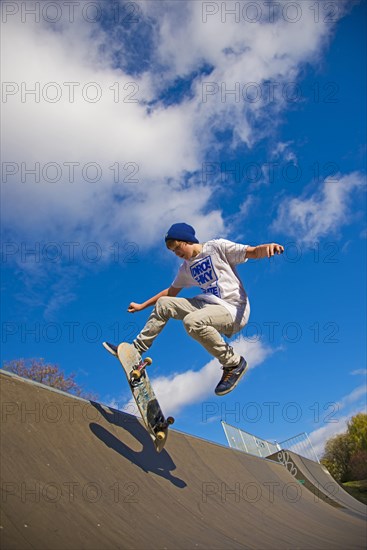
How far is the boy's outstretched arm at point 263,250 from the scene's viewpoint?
4039mm

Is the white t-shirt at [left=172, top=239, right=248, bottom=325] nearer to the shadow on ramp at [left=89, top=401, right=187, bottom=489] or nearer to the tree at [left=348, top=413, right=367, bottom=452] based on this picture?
the shadow on ramp at [left=89, top=401, right=187, bottom=489]

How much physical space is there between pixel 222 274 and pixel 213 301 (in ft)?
1.03

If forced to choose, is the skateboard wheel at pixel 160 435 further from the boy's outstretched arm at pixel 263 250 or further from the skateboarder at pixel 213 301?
the boy's outstretched arm at pixel 263 250

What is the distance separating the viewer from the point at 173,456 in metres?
5.24

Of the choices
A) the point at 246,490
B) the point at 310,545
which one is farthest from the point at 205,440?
the point at 310,545

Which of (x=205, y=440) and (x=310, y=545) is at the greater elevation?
(x=205, y=440)

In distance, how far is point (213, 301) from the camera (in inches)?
177

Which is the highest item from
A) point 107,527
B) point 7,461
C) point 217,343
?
point 217,343

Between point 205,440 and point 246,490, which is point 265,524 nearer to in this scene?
point 246,490

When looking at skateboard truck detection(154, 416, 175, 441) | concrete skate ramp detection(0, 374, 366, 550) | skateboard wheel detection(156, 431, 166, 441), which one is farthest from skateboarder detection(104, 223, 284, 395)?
concrete skate ramp detection(0, 374, 366, 550)

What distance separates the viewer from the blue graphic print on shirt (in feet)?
15.0

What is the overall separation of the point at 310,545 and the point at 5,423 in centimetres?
251

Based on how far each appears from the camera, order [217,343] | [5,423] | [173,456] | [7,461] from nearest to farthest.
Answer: [7,461], [5,423], [217,343], [173,456]

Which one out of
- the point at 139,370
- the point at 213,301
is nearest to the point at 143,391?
the point at 139,370
